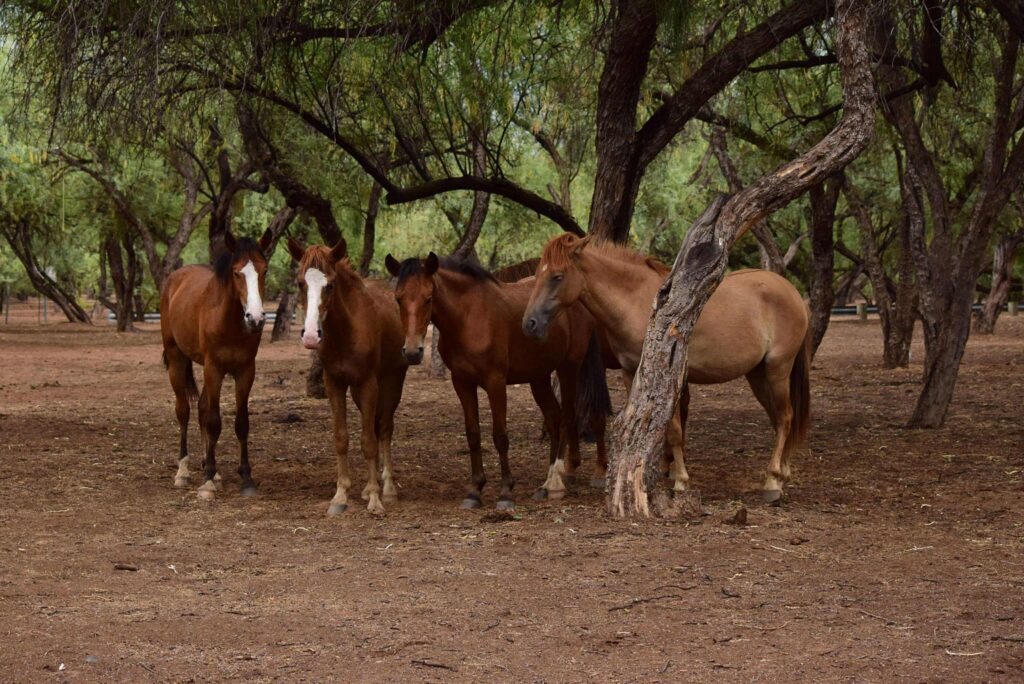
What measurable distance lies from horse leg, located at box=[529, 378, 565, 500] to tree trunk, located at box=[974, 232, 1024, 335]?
1992 centimetres

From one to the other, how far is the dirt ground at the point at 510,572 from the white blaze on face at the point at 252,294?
1342 millimetres

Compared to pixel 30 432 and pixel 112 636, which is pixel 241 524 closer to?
pixel 112 636

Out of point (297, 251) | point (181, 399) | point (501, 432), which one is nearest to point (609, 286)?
point (501, 432)

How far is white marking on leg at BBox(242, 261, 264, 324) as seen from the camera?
794cm

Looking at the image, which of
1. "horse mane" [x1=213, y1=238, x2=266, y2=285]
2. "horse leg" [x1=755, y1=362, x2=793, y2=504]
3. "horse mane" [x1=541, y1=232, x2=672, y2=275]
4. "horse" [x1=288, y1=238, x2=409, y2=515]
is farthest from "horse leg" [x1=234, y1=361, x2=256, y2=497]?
"horse leg" [x1=755, y1=362, x2=793, y2=504]

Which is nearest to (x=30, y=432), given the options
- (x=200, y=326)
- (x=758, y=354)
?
(x=200, y=326)

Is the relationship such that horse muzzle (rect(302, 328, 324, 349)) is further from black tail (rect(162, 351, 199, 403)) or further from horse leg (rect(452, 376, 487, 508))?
black tail (rect(162, 351, 199, 403))

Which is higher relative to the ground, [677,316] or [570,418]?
[677,316]

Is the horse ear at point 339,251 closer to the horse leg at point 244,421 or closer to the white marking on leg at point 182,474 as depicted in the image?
the horse leg at point 244,421

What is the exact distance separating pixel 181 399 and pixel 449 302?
2.80 metres

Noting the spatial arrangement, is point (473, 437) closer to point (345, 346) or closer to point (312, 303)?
point (345, 346)

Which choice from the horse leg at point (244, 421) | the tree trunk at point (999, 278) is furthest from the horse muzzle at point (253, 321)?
the tree trunk at point (999, 278)

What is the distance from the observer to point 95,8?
→ 8.30 meters

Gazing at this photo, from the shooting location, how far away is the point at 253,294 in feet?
26.4
